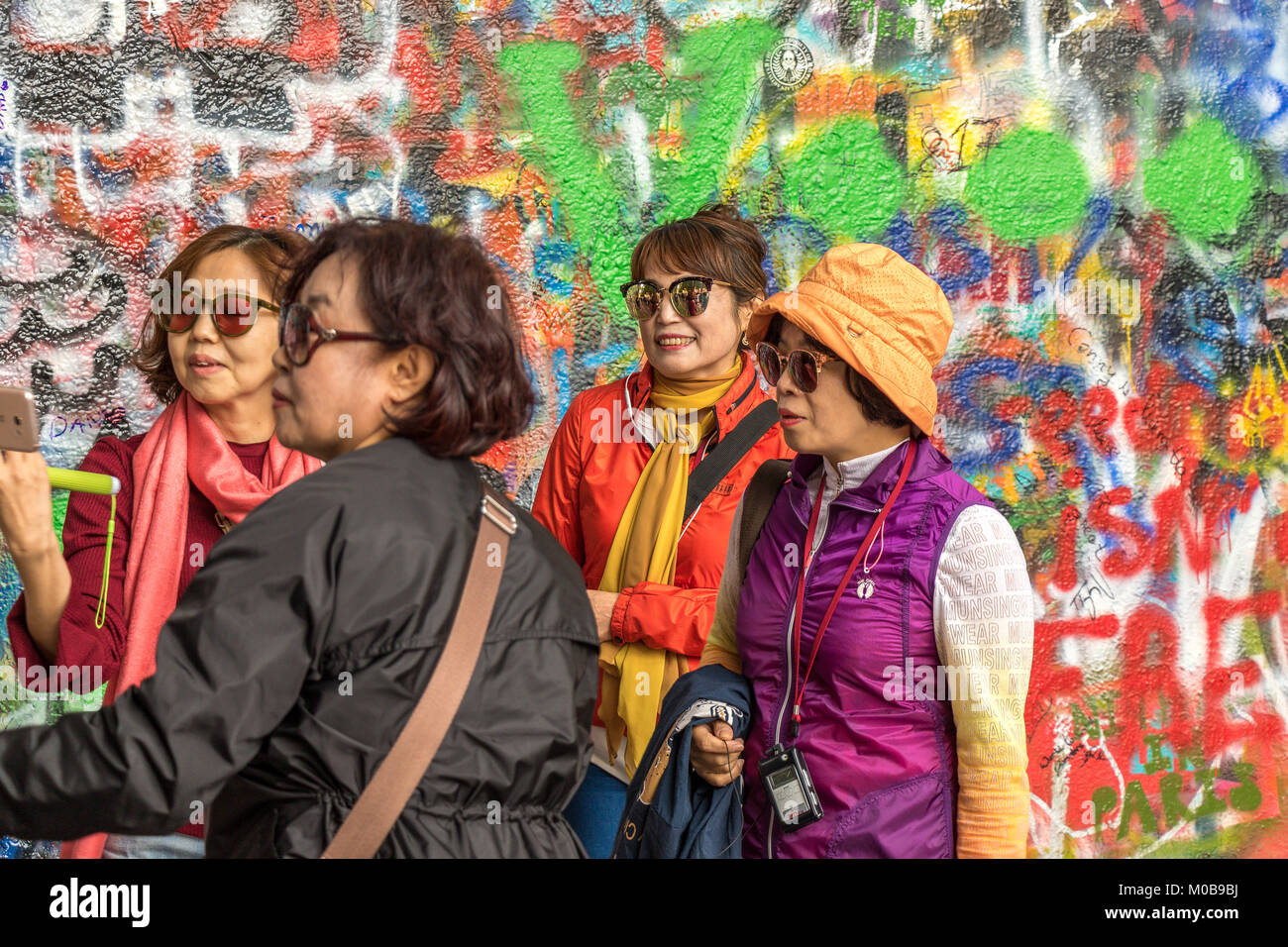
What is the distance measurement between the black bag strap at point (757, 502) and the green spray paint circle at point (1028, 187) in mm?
2368

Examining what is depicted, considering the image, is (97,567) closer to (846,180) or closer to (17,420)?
(17,420)

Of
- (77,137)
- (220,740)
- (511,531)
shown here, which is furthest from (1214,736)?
(77,137)

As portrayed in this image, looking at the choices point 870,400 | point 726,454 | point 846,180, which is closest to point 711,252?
point 726,454

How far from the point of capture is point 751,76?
4.88 m

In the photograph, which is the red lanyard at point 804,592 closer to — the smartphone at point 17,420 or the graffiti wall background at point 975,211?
the smartphone at point 17,420

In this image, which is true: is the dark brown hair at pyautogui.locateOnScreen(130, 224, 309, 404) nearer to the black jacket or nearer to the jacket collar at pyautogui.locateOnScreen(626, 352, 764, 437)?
the jacket collar at pyautogui.locateOnScreen(626, 352, 764, 437)

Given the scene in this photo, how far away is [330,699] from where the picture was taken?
1812mm

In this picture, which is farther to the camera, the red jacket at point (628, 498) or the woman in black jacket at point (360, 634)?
the red jacket at point (628, 498)

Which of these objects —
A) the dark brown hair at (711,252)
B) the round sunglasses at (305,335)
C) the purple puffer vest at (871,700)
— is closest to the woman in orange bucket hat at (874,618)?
the purple puffer vest at (871,700)

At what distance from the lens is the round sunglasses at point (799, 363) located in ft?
8.86

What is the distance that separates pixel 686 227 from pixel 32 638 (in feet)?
6.19
